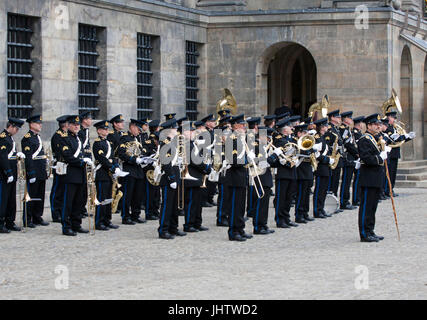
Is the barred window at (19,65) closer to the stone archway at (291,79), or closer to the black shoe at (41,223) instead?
the black shoe at (41,223)

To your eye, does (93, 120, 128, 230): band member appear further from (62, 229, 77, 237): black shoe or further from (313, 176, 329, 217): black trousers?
(313, 176, 329, 217): black trousers

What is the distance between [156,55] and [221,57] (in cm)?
303

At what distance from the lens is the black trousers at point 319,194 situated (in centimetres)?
A: 1733

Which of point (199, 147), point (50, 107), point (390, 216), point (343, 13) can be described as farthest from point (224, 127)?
point (343, 13)

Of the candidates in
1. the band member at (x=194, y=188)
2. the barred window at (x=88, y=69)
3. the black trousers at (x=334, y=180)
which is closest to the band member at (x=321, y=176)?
the black trousers at (x=334, y=180)

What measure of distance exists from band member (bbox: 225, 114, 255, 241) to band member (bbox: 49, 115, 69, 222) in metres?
2.63

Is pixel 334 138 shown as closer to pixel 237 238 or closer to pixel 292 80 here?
pixel 237 238

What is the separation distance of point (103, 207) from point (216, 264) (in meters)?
4.40

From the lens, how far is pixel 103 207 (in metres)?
15.7

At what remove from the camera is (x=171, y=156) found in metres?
14.3

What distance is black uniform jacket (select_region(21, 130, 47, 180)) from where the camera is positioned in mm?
15727

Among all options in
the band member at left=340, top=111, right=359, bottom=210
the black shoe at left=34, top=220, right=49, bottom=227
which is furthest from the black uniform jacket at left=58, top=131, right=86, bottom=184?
the band member at left=340, top=111, right=359, bottom=210
